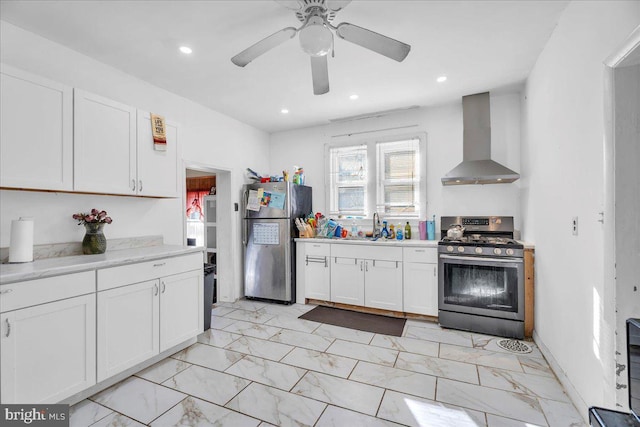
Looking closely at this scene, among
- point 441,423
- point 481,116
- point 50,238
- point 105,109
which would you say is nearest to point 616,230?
point 441,423

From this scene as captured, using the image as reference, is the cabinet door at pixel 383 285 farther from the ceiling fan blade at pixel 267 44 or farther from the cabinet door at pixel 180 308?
the ceiling fan blade at pixel 267 44

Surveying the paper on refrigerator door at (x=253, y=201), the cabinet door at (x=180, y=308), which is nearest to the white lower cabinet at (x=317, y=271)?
the paper on refrigerator door at (x=253, y=201)

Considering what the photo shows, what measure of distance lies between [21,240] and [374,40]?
266 centimetres

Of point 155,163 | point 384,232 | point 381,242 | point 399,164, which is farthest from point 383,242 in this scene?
point 155,163

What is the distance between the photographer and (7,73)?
183 centimetres

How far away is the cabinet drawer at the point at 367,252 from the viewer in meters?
3.50

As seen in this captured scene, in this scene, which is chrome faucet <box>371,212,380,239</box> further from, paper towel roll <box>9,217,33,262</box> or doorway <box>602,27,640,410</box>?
paper towel roll <box>9,217,33,262</box>

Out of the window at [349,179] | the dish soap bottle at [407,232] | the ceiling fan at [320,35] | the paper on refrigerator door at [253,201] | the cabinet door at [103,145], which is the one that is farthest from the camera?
the window at [349,179]

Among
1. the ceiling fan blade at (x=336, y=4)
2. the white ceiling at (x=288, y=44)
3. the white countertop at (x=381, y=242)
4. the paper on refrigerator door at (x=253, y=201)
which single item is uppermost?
the white ceiling at (x=288, y=44)

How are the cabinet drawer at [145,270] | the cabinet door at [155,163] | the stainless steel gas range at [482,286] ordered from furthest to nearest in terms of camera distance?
the stainless steel gas range at [482,286] → the cabinet door at [155,163] → the cabinet drawer at [145,270]

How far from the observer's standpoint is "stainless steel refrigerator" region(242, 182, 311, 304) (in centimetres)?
398

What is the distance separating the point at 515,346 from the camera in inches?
107

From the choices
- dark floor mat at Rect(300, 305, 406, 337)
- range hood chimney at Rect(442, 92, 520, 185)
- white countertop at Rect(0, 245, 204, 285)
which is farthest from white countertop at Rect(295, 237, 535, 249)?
white countertop at Rect(0, 245, 204, 285)

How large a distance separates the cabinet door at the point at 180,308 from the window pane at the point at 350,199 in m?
2.33
